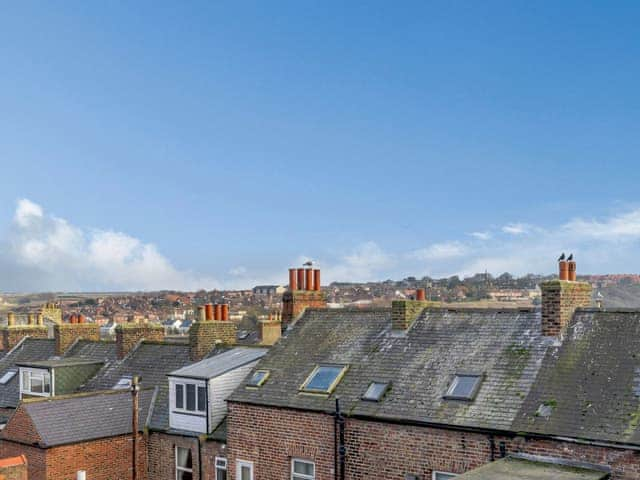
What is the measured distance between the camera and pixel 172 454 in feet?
87.4

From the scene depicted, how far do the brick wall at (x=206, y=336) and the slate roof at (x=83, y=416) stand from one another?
298cm

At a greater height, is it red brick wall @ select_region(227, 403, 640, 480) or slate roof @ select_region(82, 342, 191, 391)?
slate roof @ select_region(82, 342, 191, 391)

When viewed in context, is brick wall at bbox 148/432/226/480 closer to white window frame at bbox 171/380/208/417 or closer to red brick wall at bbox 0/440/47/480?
white window frame at bbox 171/380/208/417

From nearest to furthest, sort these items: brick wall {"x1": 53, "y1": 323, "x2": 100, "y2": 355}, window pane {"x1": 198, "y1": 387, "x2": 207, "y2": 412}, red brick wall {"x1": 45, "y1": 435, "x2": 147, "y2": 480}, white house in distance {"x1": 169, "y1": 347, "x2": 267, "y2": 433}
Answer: red brick wall {"x1": 45, "y1": 435, "x2": 147, "y2": 480} → white house in distance {"x1": 169, "y1": 347, "x2": 267, "y2": 433} → window pane {"x1": 198, "y1": 387, "x2": 207, "y2": 412} → brick wall {"x1": 53, "y1": 323, "x2": 100, "y2": 355}

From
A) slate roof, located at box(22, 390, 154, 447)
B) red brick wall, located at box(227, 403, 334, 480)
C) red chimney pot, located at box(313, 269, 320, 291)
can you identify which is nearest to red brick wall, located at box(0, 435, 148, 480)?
slate roof, located at box(22, 390, 154, 447)

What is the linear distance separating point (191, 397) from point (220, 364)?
1.53 metres

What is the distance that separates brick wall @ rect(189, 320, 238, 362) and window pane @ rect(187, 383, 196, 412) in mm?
4544

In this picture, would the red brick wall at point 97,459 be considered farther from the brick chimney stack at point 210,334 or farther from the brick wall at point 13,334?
the brick wall at point 13,334

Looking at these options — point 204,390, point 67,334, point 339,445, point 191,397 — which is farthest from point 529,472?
point 67,334

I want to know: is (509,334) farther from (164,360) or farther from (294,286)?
(164,360)

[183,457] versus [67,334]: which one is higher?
[67,334]

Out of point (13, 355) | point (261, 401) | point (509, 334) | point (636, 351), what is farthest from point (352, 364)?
point (13, 355)

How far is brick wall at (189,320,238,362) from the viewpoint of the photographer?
30797 millimetres

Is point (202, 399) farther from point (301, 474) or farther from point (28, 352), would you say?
point (28, 352)
